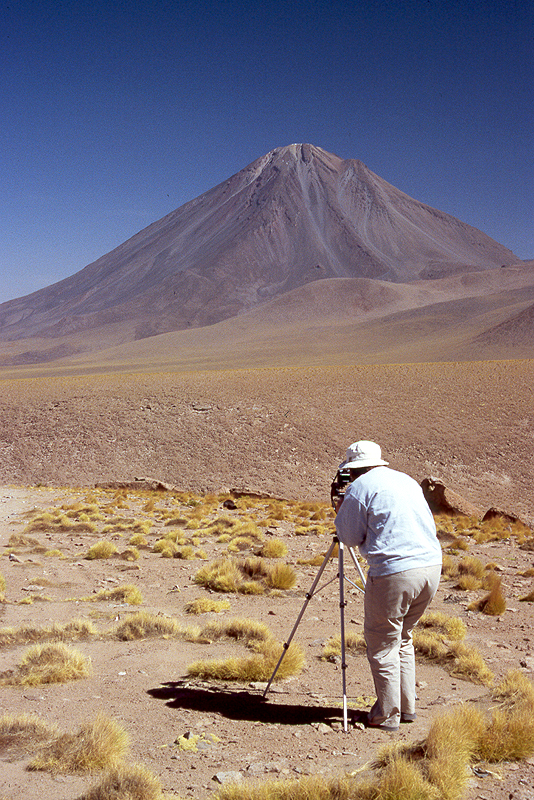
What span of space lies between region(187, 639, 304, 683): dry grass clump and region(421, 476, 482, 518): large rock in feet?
42.4

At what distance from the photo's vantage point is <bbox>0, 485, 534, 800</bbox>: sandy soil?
3561mm

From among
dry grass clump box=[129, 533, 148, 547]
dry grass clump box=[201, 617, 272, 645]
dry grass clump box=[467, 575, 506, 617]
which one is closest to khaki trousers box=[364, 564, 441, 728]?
dry grass clump box=[201, 617, 272, 645]

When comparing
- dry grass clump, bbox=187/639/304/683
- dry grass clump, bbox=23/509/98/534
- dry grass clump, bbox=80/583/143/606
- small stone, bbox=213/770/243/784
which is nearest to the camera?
small stone, bbox=213/770/243/784

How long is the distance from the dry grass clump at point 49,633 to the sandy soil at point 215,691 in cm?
21

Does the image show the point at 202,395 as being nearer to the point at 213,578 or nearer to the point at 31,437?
the point at 31,437

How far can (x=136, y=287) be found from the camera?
573 feet

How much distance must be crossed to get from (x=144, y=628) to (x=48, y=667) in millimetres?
1415

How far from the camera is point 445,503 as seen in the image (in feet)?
57.8

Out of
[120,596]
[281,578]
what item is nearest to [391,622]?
[120,596]

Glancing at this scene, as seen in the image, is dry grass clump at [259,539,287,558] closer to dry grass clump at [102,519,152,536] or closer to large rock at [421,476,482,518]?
dry grass clump at [102,519,152,536]

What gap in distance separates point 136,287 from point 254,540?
16937 cm

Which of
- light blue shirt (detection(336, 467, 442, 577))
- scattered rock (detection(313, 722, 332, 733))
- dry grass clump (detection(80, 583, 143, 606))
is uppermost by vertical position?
light blue shirt (detection(336, 467, 442, 577))

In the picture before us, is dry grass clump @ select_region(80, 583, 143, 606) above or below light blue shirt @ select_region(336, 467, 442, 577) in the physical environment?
below

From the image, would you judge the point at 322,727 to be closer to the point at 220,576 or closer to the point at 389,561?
the point at 389,561
